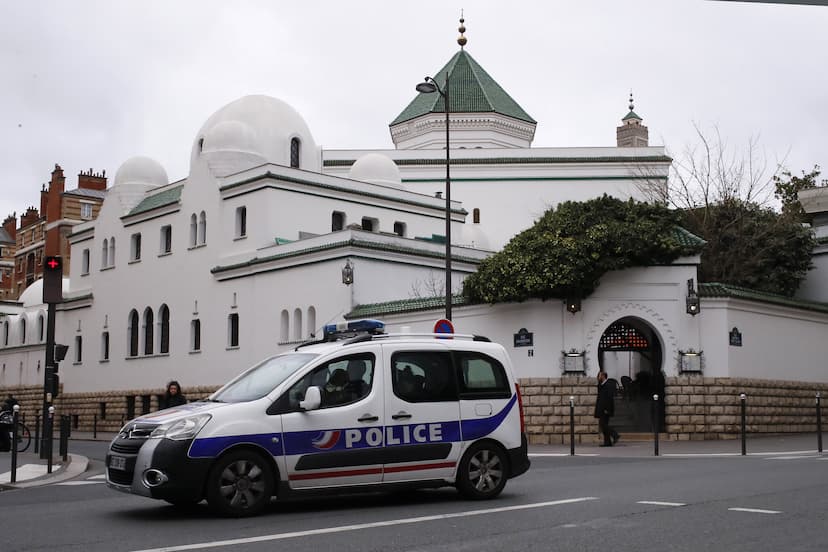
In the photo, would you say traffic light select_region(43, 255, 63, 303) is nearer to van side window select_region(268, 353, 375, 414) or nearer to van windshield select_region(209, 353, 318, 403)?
van windshield select_region(209, 353, 318, 403)

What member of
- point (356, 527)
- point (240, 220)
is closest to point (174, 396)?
point (356, 527)

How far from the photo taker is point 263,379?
36.3 feet

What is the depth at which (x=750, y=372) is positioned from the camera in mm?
25672

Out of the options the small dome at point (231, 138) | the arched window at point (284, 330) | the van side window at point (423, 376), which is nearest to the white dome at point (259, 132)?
the small dome at point (231, 138)

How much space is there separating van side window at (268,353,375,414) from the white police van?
0.01 m

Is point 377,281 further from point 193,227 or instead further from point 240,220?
point 193,227

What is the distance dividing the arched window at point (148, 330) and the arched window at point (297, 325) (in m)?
9.93

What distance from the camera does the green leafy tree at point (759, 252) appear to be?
3122cm

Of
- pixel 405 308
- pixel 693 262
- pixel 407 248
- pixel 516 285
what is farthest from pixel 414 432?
pixel 407 248

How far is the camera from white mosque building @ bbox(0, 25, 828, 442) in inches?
979

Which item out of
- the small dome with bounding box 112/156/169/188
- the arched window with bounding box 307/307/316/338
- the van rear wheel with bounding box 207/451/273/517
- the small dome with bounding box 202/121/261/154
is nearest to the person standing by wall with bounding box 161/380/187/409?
the van rear wheel with bounding box 207/451/273/517

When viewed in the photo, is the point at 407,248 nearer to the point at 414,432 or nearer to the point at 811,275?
the point at 811,275

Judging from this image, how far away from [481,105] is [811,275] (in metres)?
22.9

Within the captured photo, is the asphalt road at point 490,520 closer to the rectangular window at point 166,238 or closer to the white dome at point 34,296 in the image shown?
the rectangular window at point 166,238
